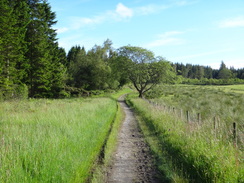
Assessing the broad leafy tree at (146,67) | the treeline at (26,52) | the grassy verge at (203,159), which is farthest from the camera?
the broad leafy tree at (146,67)

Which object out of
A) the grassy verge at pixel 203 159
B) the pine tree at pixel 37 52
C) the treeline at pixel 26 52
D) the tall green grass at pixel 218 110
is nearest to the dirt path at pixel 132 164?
the grassy verge at pixel 203 159

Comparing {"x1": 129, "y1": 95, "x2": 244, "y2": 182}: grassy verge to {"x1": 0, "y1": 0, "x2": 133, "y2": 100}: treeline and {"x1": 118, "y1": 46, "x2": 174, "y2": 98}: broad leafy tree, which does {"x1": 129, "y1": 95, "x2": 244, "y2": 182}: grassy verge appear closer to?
{"x1": 0, "y1": 0, "x2": 133, "y2": 100}: treeline

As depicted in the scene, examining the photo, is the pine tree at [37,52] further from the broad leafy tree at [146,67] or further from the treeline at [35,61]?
the broad leafy tree at [146,67]

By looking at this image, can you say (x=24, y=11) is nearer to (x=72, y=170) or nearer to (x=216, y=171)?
(x=72, y=170)

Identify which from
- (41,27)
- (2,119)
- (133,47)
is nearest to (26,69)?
(41,27)

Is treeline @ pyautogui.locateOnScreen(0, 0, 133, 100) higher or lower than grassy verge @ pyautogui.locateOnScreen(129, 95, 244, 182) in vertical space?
higher

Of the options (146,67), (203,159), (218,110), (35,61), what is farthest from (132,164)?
(146,67)

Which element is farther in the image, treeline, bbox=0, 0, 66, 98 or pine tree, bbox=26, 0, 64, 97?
pine tree, bbox=26, 0, 64, 97

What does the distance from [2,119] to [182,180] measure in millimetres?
9168

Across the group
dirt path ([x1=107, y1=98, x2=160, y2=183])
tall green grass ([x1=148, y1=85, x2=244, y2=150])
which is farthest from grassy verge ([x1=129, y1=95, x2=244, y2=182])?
tall green grass ([x1=148, y1=85, x2=244, y2=150])

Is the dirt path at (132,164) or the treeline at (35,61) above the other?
the treeline at (35,61)

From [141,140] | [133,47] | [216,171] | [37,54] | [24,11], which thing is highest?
[24,11]

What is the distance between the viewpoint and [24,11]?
98.5 feet

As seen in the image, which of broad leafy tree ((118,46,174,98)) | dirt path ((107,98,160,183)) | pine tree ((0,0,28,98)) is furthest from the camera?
broad leafy tree ((118,46,174,98))
